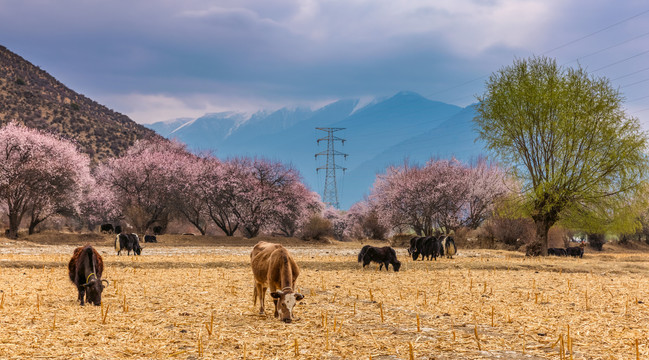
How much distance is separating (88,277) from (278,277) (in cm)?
433

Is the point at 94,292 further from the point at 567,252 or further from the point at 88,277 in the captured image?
the point at 567,252

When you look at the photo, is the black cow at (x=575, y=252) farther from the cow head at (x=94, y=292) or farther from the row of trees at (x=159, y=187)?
the cow head at (x=94, y=292)

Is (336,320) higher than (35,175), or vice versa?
(35,175)

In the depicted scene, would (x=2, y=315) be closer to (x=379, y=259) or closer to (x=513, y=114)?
(x=379, y=259)

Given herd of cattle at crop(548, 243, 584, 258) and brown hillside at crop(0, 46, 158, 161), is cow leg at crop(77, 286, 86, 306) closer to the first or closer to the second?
herd of cattle at crop(548, 243, 584, 258)

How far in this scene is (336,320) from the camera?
8.66m

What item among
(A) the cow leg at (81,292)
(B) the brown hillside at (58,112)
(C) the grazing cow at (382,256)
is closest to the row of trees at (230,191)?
(B) the brown hillside at (58,112)

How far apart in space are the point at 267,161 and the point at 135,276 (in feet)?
128

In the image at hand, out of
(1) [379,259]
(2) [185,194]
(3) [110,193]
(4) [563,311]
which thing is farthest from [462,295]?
(3) [110,193]

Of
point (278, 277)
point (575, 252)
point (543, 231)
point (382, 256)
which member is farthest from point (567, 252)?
point (278, 277)

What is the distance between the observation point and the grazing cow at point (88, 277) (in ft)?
32.8

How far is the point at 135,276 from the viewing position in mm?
15086

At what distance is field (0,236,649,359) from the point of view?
21.7ft

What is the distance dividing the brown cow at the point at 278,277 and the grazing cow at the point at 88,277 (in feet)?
11.1
